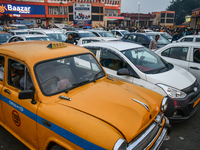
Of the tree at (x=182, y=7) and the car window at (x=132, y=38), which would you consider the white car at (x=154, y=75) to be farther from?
the tree at (x=182, y=7)

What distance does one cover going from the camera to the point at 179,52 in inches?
220

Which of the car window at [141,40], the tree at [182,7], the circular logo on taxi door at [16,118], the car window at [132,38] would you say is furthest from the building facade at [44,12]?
the tree at [182,7]

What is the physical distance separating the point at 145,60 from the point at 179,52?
181 centimetres

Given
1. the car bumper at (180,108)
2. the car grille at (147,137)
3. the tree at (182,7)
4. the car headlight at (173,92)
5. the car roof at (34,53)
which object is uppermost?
the tree at (182,7)

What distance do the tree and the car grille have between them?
102074mm

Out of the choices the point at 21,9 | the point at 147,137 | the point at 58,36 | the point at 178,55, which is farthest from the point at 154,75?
the point at 21,9

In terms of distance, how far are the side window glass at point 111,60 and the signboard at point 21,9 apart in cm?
6217

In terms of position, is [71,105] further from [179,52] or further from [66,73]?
[179,52]

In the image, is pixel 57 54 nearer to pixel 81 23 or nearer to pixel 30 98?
pixel 30 98

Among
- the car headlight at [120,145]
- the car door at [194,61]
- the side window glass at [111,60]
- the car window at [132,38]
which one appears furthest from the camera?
the car window at [132,38]

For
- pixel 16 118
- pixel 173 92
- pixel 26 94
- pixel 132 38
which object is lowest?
pixel 16 118

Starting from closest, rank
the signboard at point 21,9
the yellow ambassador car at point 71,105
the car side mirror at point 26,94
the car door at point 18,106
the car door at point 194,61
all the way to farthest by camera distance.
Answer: the yellow ambassador car at point 71,105
the car side mirror at point 26,94
the car door at point 18,106
the car door at point 194,61
the signboard at point 21,9

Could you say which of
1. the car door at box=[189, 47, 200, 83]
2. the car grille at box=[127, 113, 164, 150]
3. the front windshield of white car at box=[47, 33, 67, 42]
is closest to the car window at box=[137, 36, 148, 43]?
the front windshield of white car at box=[47, 33, 67, 42]

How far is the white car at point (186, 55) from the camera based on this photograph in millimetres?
5078
